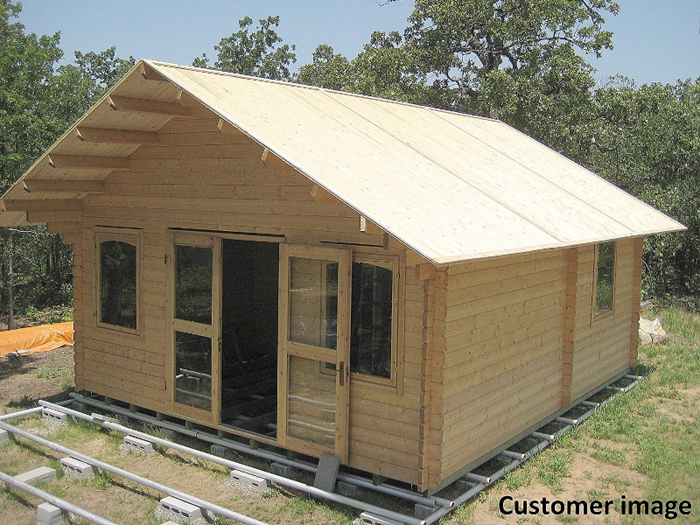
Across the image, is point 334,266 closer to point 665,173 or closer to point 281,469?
point 281,469

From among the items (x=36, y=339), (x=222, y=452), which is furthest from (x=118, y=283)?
(x=36, y=339)

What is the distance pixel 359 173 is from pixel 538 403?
149 inches

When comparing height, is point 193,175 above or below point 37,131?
below

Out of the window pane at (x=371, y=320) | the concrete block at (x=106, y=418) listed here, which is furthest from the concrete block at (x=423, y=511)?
the concrete block at (x=106, y=418)

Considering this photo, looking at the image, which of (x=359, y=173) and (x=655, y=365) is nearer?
(x=359, y=173)

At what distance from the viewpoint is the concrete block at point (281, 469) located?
7219 mm

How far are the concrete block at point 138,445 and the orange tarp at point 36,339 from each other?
5.78 m

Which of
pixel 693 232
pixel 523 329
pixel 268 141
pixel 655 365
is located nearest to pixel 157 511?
pixel 268 141

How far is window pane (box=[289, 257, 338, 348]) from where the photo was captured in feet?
22.8

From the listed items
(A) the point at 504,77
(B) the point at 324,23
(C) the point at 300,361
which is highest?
(B) the point at 324,23

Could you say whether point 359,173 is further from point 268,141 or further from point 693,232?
point 693,232

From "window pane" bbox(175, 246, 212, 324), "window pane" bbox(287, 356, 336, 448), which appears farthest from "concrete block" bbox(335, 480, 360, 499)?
"window pane" bbox(175, 246, 212, 324)

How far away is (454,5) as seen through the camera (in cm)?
2222

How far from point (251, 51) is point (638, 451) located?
30912 mm
